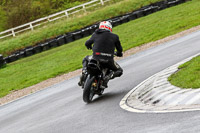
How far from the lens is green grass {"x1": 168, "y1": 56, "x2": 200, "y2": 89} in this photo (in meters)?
8.23

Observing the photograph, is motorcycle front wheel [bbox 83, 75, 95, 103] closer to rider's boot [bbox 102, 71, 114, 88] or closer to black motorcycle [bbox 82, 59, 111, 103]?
black motorcycle [bbox 82, 59, 111, 103]

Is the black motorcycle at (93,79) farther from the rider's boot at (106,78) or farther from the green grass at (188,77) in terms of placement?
the green grass at (188,77)

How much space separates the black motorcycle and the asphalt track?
28 centimetres

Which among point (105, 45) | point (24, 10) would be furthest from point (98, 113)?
point (24, 10)

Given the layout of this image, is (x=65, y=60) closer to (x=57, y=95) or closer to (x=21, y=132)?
(x=57, y=95)

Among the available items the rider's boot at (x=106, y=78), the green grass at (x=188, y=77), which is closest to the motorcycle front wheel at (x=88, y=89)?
the rider's boot at (x=106, y=78)

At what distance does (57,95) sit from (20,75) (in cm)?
1045

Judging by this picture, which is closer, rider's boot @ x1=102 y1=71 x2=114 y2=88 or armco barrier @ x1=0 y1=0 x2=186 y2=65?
rider's boot @ x1=102 y1=71 x2=114 y2=88

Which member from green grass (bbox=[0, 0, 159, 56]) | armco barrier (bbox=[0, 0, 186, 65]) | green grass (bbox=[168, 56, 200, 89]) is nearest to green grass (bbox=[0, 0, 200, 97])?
armco barrier (bbox=[0, 0, 186, 65])

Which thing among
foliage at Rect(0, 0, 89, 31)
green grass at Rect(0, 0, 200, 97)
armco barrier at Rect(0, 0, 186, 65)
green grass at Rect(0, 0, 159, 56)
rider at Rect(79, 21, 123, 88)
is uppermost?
foliage at Rect(0, 0, 89, 31)

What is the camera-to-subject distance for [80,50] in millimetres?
26688

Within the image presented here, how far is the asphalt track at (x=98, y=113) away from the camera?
21.8ft

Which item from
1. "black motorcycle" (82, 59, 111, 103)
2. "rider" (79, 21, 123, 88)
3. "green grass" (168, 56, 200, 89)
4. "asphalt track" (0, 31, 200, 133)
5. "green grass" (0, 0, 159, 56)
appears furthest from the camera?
"green grass" (0, 0, 159, 56)

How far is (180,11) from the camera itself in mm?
30812
